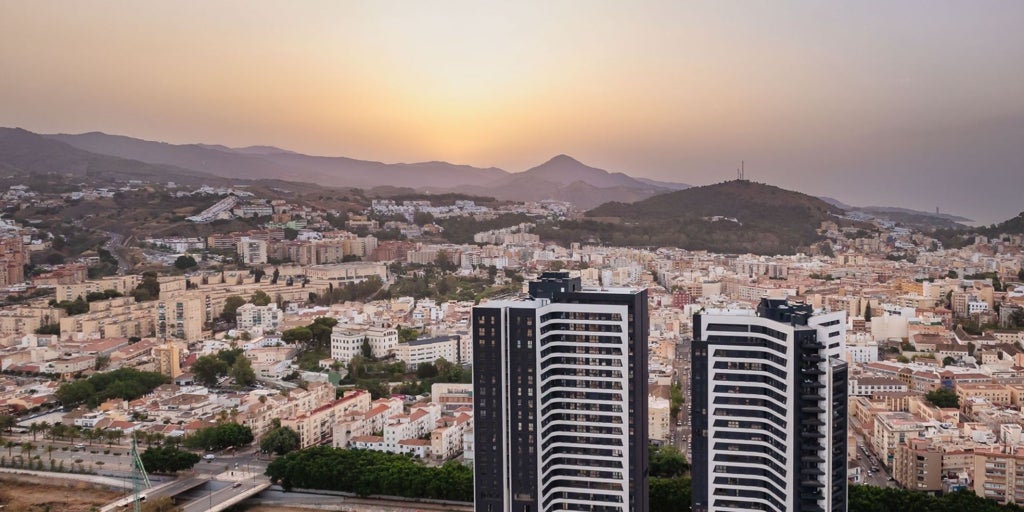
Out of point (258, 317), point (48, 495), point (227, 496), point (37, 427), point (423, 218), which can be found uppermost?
point (423, 218)

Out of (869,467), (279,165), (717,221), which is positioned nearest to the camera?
(869,467)

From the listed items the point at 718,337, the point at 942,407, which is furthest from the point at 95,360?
the point at 942,407

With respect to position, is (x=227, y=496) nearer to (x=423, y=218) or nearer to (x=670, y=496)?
(x=670, y=496)

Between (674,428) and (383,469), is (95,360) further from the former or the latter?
(674,428)

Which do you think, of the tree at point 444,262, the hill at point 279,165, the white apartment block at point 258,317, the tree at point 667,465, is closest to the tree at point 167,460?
the tree at point 667,465

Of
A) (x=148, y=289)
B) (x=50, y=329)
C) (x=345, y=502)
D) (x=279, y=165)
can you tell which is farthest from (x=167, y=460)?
(x=279, y=165)

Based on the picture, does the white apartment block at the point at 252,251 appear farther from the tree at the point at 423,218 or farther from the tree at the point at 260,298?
the tree at the point at 423,218

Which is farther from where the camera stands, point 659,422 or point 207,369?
point 207,369
